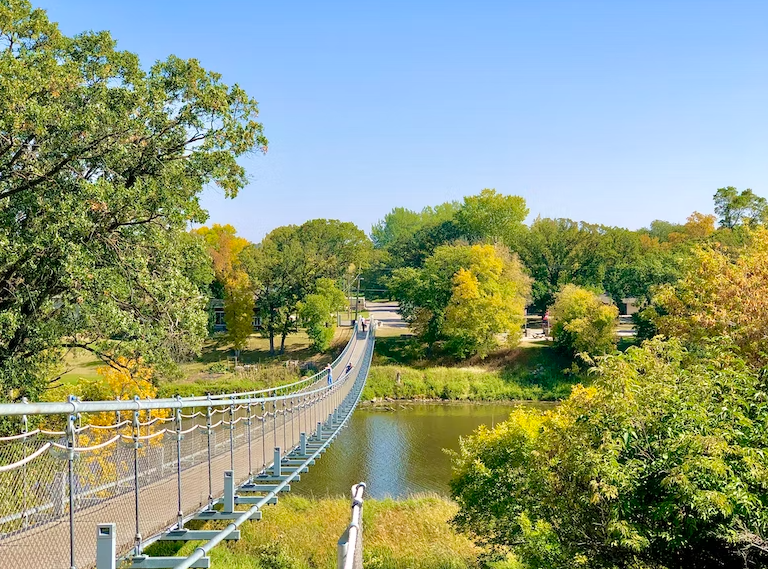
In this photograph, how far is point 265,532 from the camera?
38.1ft

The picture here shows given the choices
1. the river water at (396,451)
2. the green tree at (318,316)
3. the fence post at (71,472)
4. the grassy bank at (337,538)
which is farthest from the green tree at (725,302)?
the green tree at (318,316)

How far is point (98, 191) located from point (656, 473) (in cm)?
618

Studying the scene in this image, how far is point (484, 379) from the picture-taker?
29891 mm

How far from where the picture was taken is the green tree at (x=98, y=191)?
7508 mm

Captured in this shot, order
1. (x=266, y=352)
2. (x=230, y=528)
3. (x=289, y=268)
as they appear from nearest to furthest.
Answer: (x=230, y=528), (x=266, y=352), (x=289, y=268)

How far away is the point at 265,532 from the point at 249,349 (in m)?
23.1

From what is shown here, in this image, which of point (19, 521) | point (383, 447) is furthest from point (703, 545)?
point (383, 447)

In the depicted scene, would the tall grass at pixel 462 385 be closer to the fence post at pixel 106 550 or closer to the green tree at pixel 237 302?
the green tree at pixel 237 302

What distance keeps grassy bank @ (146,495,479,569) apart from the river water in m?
1.55

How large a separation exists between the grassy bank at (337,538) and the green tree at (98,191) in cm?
319

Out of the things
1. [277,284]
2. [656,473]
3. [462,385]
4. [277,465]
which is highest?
[277,284]

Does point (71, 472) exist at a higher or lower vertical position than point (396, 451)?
higher

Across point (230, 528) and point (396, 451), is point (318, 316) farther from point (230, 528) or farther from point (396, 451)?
point (230, 528)

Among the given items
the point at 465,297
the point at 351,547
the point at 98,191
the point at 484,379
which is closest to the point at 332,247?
the point at 465,297
